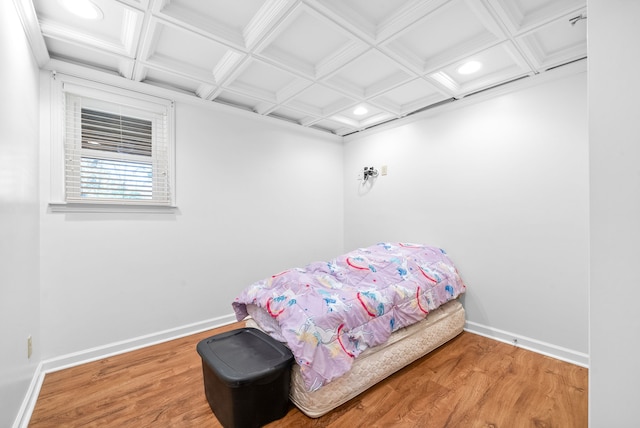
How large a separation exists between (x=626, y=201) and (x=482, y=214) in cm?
193

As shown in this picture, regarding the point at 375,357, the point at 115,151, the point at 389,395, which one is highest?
the point at 115,151

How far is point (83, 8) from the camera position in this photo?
1.71m

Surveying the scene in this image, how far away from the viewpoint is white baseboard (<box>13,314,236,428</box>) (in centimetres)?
169

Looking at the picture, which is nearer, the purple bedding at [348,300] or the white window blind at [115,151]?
the purple bedding at [348,300]

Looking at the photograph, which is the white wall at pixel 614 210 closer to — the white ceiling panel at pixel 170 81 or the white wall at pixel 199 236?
the white ceiling panel at pixel 170 81

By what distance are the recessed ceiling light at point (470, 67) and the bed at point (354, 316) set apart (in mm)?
1726

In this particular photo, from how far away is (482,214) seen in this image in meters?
2.80

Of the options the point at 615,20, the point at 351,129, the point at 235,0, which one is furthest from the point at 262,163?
the point at 615,20

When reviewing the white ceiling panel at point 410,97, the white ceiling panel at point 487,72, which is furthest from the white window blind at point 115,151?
the white ceiling panel at point 487,72

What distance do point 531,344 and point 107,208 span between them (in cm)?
397

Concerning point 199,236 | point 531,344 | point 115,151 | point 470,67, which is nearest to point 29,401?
point 199,236

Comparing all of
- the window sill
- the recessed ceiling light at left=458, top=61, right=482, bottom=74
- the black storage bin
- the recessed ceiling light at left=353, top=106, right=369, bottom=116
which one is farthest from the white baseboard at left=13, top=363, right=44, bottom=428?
the recessed ceiling light at left=458, top=61, right=482, bottom=74

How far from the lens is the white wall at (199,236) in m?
2.25

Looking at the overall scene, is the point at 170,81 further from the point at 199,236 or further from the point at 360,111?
the point at 360,111
